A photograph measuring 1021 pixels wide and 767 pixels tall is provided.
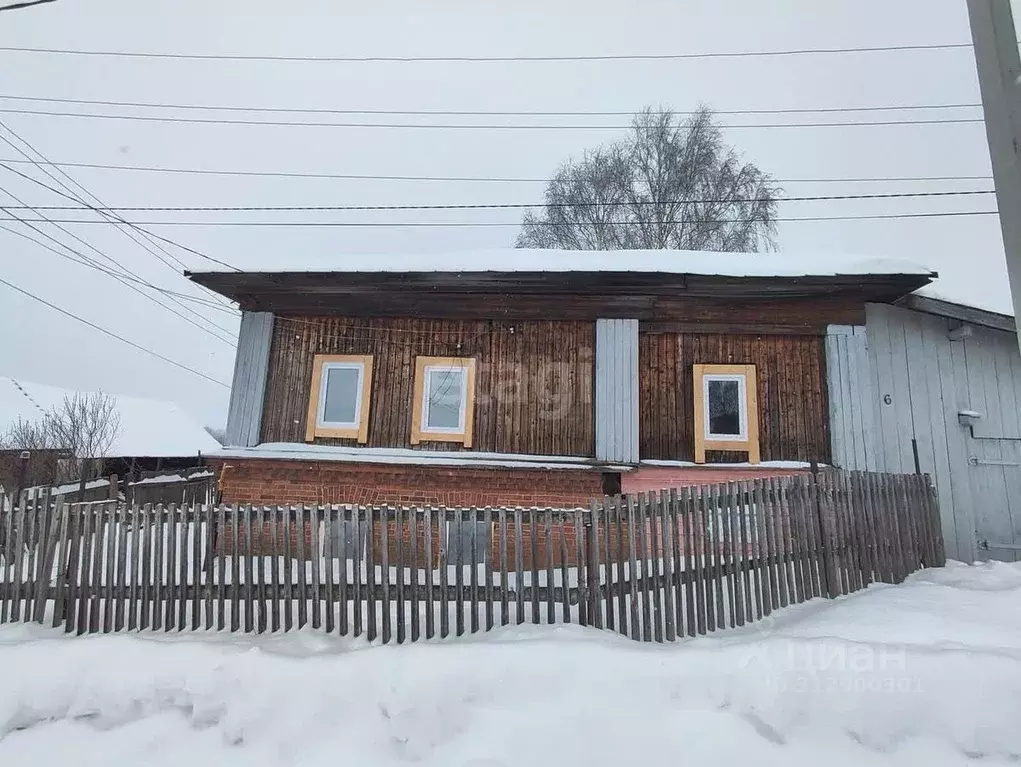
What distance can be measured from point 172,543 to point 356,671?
267 cm

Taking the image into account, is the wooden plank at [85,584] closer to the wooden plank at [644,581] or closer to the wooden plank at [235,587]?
the wooden plank at [235,587]

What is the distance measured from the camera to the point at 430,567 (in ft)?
15.7

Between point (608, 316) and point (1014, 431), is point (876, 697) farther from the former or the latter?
point (1014, 431)

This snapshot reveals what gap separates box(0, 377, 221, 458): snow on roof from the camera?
29547 mm

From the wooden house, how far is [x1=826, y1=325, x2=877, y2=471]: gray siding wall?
103mm

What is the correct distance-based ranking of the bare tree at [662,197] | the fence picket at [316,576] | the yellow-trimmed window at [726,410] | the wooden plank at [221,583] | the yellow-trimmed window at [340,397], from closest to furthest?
1. the fence picket at [316,576]
2. the wooden plank at [221,583]
3. the yellow-trimmed window at [726,410]
4. the yellow-trimmed window at [340,397]
5. the bare tree at [662,197]

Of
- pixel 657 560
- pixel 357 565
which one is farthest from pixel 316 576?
pixel 657 560

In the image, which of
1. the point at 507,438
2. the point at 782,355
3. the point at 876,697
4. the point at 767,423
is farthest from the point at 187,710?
the point at 782,355

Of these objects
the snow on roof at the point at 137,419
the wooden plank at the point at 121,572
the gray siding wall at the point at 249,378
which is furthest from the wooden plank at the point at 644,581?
the snow on roof at the point at 137,419

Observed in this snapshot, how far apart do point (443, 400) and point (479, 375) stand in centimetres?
73

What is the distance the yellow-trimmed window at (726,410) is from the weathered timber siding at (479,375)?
1.69m

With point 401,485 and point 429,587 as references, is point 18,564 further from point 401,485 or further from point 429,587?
point 401,485

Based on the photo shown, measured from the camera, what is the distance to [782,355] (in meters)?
8.30

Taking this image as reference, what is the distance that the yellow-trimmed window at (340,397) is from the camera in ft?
28.2
